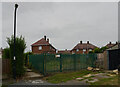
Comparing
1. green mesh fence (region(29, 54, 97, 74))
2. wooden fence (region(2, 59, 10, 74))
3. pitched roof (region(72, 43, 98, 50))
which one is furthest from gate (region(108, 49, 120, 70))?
pitched roof (region(72, 43, 98, 50))

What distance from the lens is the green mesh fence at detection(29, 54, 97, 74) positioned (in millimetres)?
10523

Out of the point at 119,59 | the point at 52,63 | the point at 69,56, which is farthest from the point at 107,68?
the point at 52,63

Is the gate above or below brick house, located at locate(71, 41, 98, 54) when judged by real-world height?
below

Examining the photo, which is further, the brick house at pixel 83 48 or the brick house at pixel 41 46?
the brick house at pixel 83 48

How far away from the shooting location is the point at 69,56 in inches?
465

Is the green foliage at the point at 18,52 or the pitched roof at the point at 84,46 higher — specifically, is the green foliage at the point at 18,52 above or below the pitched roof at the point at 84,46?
below

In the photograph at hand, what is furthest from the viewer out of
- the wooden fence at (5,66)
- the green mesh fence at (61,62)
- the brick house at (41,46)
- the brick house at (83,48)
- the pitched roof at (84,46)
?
the pitched roof at (84,46)

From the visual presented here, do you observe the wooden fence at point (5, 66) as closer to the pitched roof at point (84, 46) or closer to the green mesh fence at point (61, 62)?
the green mesh fence at point (61, 62)

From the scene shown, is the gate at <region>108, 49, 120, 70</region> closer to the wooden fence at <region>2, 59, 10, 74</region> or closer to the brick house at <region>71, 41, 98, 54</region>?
the wooden fence at <region>2, 59, 10, 74</region>

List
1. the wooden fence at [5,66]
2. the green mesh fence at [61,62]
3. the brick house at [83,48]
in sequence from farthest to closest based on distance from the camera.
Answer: the brick house at [83,48] < the green mesh fence at [61,62] < the wooden fence at [5,66]

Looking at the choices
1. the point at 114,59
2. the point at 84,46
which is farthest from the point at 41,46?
the point at 114,59

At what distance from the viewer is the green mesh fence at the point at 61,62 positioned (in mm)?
10523

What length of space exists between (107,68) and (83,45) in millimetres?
42426

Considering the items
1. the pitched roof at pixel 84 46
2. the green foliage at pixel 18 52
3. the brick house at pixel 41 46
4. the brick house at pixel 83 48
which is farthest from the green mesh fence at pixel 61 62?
the pitched roof at pixel 84 46
